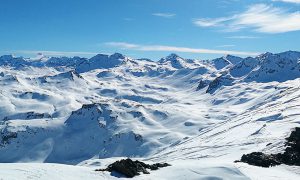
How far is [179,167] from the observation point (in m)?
55.4

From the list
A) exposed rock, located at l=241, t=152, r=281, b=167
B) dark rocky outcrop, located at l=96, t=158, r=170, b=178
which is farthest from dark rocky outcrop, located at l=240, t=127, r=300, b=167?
A: dark rocky outcrop, located at l=96, t=158, r=170, b=178

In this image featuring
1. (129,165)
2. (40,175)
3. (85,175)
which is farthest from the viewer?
(129,165)

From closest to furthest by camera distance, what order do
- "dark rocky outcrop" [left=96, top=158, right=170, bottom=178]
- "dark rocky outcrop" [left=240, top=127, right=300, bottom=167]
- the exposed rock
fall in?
"dark rocky outcrop" [left=96, top=158, right=170, bottom=178], the exposed rock, "dark rocky outcrop" [left=240, top=127, right=300, bottom=167]

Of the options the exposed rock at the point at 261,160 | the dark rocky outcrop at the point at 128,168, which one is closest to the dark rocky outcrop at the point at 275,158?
the exposed rock at the point at 261,160

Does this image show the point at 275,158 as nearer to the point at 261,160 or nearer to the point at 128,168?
the point at 261,160

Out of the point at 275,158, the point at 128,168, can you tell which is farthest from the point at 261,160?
the point at 128,168

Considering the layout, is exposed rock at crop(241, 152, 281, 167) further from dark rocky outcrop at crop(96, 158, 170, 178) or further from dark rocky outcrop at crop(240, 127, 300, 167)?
dark rocky outcrop at crop(96, 158, 170, 178)

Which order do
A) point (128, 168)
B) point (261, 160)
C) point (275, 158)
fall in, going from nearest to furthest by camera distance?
point (128, 168)
point (261, 160)
point (275, 158)

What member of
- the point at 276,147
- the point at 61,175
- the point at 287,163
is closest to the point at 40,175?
the point at 61,175

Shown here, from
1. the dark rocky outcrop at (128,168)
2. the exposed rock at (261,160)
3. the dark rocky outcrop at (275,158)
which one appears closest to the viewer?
the dark rocky outcrop at (128,168)

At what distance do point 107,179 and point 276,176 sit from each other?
69.9 feet

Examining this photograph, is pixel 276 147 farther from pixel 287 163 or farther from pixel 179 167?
pixel 179 167

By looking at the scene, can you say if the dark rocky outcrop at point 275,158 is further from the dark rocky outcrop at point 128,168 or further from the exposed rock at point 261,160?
the dark rocky outcrop at point 128,168

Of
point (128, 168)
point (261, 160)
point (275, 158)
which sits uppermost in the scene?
point (128, 168)
